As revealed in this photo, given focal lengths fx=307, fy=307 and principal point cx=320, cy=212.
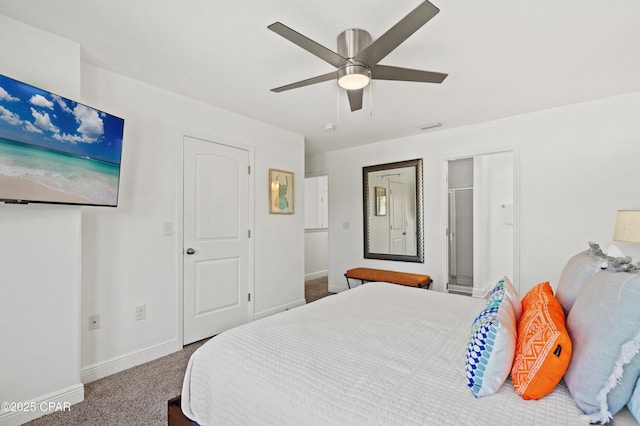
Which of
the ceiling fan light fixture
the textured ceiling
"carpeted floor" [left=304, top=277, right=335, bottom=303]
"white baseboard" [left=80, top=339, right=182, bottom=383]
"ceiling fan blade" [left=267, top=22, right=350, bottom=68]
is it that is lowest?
"carpeted floor" [left=304, top=277, right=335, bottom=303]

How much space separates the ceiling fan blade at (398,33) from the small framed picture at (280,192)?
2243 mm

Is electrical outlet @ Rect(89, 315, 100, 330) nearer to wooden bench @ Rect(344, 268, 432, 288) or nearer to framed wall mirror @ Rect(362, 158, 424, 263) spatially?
wooden bench @ Rect(344, 268, 432, 288)

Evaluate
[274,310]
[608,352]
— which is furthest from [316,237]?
[608,352]

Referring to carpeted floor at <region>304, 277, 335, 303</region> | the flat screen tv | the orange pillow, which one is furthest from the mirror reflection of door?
the flat screen tv

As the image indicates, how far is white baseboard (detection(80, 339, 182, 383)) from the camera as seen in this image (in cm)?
229

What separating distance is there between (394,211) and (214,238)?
263 centimetres

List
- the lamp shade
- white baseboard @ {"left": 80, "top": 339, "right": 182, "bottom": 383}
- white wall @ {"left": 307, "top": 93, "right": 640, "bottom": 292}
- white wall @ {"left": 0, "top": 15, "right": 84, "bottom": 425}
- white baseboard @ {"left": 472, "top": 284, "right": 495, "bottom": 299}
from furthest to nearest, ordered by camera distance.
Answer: white baseboard @ {"left": 472, "top": 284, "right": 495, "bottom": 299}
white wall @ {"left": 307, "top": 93, "right": 640, "bottom": 292}
the lamp shade
white baseboard @ {"left": 80, "top": 339, "right": 182, "bottom": 383}
white wall @ {"left": 0, "top": 15, "right": 84, "bottom": 425}

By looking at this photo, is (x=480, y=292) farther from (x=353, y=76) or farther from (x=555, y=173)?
(x=353, y=76)

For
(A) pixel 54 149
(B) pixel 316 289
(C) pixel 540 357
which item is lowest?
(B) pixel 316 289

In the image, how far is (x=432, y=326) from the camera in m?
1.70

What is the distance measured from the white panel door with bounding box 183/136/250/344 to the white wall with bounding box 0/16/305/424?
0.41 ft

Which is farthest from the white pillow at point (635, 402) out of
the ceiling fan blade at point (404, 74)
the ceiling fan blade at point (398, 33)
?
the ceiling fan blade at point (404, 74)

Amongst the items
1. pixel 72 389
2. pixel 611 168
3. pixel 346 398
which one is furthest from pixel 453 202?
pixel 72 389

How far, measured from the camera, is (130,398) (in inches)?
81.9
